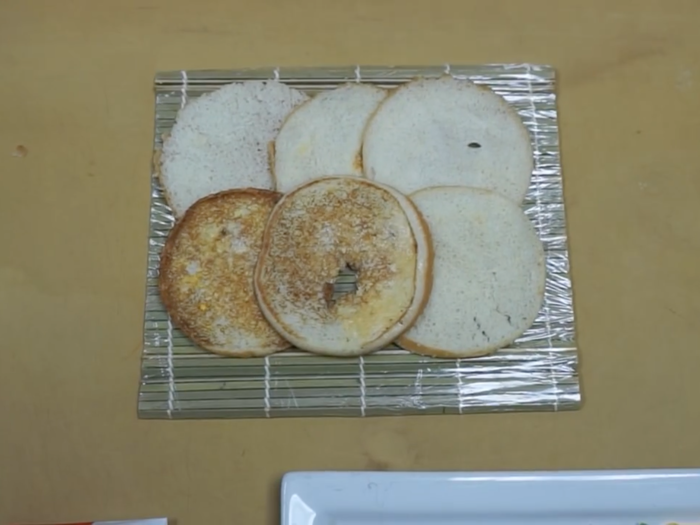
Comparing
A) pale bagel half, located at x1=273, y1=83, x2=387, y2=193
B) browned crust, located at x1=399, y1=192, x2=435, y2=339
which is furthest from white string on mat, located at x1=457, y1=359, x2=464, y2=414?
pale bagel half, located at x1=273, y1=83, x2=387, y2=193

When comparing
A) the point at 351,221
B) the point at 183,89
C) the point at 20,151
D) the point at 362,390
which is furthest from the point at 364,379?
the point at 20,151

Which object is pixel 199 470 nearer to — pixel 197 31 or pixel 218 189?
pixel 218 189

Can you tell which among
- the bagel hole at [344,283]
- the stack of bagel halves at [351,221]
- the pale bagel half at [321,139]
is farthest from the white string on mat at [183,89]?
the bagel hole at [344,283]

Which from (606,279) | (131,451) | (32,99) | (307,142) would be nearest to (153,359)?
(131,451)

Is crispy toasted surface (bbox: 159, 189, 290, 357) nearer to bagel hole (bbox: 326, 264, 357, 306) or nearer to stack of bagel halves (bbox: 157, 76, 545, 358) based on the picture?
stack of bagel halves (bbox: 157, 76, 545, 358)

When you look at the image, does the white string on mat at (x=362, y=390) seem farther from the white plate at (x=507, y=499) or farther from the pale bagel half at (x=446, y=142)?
the pale bagel half at (x=446, y=142)

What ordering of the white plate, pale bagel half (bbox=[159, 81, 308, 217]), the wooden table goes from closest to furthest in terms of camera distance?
1. the white plate
2. the wooden table
3. pale bagel half (bbox=[159, 81, 308, 217])

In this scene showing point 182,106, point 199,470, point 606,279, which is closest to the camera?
point 199,470

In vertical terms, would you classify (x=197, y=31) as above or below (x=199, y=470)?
above
